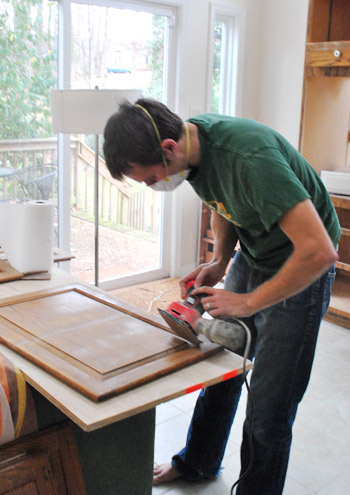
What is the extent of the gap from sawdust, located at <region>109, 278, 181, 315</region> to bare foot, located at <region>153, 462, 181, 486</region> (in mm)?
1627

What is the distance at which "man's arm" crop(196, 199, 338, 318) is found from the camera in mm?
1231

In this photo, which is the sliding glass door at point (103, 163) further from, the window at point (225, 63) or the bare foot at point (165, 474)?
the bare foot at point (165, 474)

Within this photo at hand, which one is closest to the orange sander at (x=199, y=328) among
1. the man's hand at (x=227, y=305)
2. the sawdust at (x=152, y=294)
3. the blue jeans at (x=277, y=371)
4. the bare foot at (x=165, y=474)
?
the man's hand at (x=227, y=305)

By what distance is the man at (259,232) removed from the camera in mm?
1252

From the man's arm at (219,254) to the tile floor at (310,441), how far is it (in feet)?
2.63

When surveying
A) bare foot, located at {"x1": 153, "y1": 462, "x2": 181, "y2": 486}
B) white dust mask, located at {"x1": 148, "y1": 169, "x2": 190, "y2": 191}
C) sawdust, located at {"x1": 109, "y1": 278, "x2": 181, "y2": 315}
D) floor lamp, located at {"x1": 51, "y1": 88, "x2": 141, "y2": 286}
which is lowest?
bare foot, located at {"x1": 153, "y1": 462, "x2": 181, "y2": 486}

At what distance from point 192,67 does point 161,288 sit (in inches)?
65.0

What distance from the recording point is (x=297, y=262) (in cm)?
126

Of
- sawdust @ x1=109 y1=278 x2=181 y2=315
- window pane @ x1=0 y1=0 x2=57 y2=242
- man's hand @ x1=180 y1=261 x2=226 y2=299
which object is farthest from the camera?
sawdust @ x1=109 y1=278 x2=181 y2=315

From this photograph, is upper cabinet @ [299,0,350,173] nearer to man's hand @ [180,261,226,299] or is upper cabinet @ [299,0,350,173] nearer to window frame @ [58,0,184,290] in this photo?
window frame @ [58,0,184,290]

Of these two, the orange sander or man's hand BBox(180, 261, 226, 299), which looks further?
man's hand BBox(180, 261, 226, 299)

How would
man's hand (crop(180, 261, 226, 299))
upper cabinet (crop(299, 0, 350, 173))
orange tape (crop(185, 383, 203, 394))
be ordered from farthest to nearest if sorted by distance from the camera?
upper cabinet (crop(299, 0, 350, 173)), man's hand (crop(180, 261, 226, 299)), orange tape (crop(185, 383, 203, 394))

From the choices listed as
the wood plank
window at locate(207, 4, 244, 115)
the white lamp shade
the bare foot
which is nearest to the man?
the wood plank

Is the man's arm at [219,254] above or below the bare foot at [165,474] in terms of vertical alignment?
above
